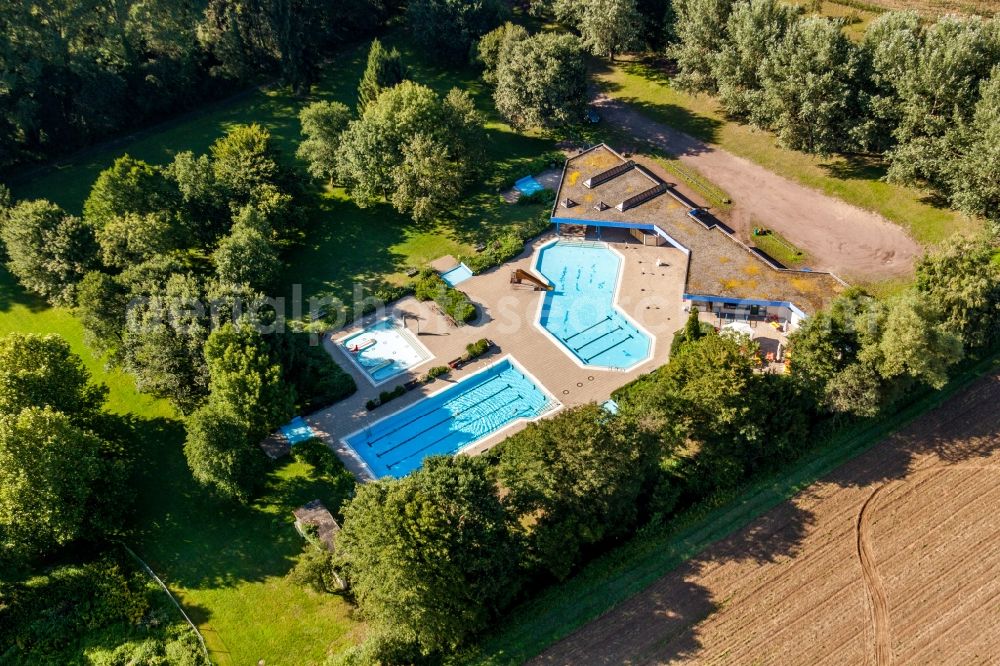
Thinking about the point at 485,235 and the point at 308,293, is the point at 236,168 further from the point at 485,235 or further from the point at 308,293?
the point at 485,235

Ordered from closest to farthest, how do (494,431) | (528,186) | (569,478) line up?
1. (569,478)
2. (494,431)
3. (528,186)

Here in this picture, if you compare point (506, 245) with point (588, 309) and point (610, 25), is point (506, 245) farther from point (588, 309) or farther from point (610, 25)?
point (610, 25)

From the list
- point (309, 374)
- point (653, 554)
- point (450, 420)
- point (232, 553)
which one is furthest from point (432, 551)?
point (309, 374)

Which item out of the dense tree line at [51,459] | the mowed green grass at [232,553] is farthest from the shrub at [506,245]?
the dense tree line at [51,459]

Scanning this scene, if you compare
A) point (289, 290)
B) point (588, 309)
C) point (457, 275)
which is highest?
point (588, 309)

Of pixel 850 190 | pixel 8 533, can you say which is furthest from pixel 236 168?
pixel 850 190

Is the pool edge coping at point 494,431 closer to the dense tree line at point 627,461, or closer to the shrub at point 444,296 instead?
the dense tree line at point 627,461

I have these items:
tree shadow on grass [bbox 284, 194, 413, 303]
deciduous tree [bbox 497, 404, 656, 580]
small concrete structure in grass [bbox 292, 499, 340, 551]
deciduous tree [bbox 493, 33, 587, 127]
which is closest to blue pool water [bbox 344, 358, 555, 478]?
small concrete structure in grass [bbox 292, 499, 340, 551]
